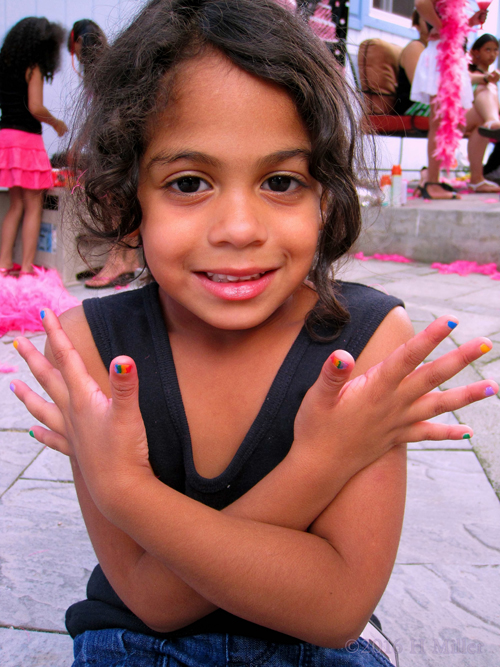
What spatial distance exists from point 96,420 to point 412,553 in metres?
1.04

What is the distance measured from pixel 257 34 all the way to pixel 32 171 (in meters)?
3.87

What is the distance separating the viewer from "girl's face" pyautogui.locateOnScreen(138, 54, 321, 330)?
935 millimetres

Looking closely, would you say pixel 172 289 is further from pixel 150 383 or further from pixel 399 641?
pixel 399 641

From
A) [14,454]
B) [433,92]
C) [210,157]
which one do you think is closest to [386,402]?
[210,157]

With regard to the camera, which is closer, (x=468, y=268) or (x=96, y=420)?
(x=96, y=420)

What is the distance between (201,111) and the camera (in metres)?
0.94

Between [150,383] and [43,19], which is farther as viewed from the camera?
[43,19]

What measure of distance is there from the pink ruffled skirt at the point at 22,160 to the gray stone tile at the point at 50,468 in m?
2.96

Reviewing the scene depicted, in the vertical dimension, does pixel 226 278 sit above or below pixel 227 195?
below

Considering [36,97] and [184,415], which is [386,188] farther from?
[184,415]

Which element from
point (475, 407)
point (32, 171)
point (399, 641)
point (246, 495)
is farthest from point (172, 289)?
point (32, 171)

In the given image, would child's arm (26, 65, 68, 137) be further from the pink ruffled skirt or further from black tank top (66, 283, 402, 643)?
Answer: black tank top (66, 283, 402, 643)

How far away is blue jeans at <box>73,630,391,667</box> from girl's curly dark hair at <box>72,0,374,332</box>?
22.3 inches

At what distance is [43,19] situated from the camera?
4.20 m
